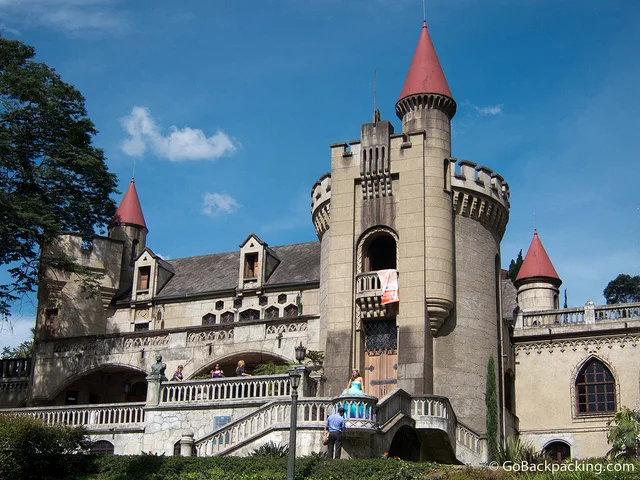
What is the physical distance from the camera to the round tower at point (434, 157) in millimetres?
32344

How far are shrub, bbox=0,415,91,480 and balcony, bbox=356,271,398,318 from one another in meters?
12.3

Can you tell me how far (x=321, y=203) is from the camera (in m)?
36.0

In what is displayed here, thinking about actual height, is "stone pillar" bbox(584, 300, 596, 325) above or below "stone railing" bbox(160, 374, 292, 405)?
above

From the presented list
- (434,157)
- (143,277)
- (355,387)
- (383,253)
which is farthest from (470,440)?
(143,277)

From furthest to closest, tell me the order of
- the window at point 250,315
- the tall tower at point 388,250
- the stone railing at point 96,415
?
the window at point 250,315 → the tall tower at point 388,250 → the stone railing at point 96,415

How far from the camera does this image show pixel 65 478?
22.8 meters

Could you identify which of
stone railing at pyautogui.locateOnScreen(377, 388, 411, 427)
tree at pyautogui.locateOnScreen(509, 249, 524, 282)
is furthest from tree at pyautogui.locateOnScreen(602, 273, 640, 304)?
stone railing at pyautogui.locateOnScreen(377, 388, 411, 427)

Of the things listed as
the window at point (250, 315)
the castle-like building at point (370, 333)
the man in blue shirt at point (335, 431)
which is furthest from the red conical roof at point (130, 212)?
the man in blue shirt at point (335, 431)

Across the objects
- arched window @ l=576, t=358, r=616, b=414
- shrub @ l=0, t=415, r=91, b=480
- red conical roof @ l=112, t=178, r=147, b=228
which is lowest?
shrub @ l=0, t=415, r=91, b=480

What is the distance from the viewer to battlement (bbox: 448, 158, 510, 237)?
113ft

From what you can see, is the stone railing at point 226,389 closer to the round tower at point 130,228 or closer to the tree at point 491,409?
the tree at point 491,409

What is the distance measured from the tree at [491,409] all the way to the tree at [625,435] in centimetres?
448

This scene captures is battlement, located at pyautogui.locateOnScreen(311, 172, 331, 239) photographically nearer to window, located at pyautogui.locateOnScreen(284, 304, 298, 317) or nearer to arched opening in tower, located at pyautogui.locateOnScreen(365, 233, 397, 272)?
arched opening in tower, located at pyautogui.locateOnScreen(365, 233, 397, 272)

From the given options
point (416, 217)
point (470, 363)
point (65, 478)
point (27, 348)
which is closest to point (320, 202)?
point (416, 217)
